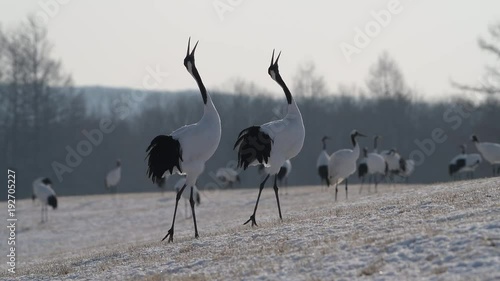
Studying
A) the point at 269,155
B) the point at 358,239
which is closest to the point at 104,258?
the point at 269,155

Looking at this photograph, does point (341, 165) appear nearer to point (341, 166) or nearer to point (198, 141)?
point (341, 166)

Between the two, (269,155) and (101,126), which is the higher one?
(101,126)

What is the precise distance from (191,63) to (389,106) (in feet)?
234

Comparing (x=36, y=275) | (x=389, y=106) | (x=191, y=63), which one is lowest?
(x=36, y=275)

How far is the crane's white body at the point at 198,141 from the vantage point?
14625 millimetres

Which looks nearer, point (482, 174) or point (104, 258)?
point (104, 258)

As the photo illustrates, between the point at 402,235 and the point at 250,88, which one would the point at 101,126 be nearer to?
the point at 250,88

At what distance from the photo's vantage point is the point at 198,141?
14625 mm

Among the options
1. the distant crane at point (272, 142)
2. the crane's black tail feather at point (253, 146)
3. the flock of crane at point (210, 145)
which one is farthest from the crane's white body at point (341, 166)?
the crane's black tail feather at point (253, 146)

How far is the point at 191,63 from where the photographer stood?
15.4 m

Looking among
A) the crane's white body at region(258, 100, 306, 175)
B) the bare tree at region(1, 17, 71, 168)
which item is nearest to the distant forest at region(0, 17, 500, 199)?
the bare tree at region(1, 17, 71, 168)

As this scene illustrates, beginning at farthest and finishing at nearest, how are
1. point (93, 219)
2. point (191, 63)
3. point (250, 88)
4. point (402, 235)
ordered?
point (250, 88), point (93, 219), point (191, 63), point (402, 235)

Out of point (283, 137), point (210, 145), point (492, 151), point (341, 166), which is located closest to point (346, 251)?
point (210, 145)

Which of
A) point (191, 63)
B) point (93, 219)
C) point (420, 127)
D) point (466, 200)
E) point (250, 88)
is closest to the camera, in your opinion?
point (466, 200)
